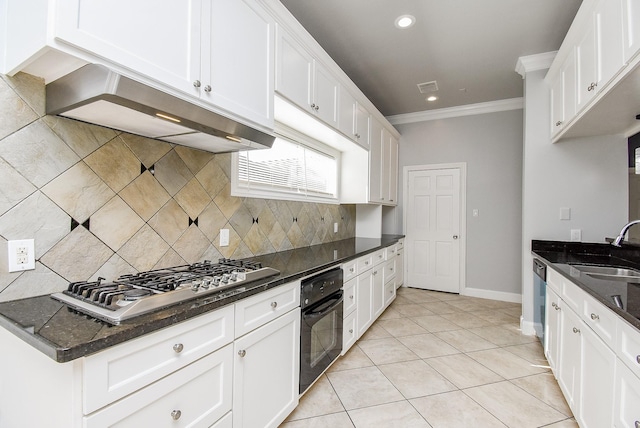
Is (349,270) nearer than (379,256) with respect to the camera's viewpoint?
Yes

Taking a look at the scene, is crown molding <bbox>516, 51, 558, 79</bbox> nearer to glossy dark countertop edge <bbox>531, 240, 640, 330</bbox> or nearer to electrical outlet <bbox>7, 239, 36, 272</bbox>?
glossy dark countertop edge <bbox>531, 240, 640, 330</bbox>

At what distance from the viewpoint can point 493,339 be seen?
9.90ft

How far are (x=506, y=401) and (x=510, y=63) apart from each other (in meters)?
3.18

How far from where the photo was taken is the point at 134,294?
3.75 feet

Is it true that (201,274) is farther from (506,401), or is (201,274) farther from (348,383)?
(506,401)

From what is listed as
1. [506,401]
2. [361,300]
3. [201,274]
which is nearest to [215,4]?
[201,274]

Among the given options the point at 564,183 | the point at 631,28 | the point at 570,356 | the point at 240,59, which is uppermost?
the point at 631,28

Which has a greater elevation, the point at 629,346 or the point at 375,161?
the point at 375,161

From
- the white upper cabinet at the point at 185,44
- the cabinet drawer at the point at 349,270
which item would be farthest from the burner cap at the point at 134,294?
the cabinet drawer at the point at 349,270

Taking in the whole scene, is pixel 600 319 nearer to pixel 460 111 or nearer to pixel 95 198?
pixel 95 198

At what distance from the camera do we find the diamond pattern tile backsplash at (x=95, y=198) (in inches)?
45.1

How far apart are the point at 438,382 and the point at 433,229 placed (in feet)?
9.55

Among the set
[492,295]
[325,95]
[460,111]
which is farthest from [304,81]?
[492,295]

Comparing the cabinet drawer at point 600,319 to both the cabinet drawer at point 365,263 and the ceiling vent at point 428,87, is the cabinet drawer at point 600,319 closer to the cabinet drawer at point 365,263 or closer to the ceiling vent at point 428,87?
the cabinet drawer at point 365,263
